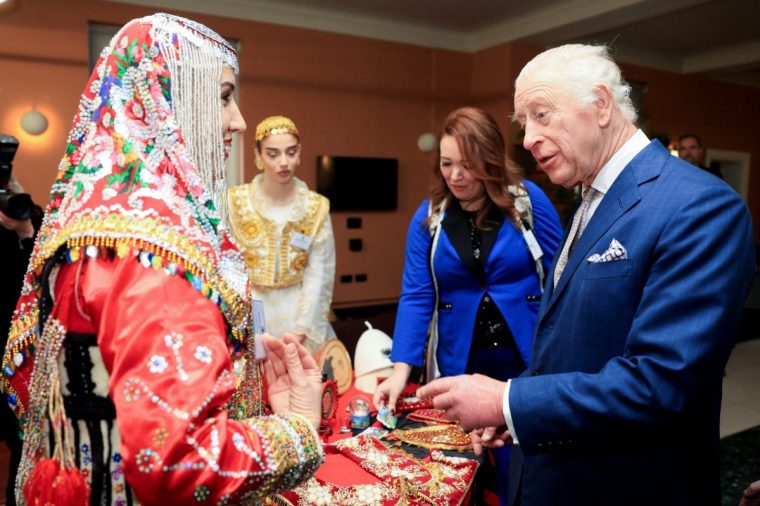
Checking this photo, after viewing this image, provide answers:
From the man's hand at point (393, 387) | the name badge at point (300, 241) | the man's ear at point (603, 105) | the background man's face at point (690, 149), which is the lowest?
the man's hand at point (393, 387)

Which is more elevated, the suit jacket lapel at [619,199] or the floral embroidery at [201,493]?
the suit jacket lapel at [619,199]

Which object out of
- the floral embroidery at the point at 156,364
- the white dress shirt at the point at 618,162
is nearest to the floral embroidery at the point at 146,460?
the floral embroidery at the point at 156,364

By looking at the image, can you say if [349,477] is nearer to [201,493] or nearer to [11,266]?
[201,493]

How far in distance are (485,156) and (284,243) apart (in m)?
1.45

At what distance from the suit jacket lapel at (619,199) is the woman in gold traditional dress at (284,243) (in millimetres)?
2124

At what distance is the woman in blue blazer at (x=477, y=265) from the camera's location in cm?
209

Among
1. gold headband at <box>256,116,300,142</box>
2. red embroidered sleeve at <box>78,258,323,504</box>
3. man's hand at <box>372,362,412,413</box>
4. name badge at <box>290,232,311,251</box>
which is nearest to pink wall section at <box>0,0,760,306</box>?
gold headband at <box>256,116,300,142</box>

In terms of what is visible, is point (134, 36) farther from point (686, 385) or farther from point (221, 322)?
point (686, 385)

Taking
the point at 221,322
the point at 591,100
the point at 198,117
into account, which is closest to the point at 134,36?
the point at 198,117

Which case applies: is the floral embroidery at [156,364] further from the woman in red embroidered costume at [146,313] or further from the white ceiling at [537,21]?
the white ceiling at [537,21]

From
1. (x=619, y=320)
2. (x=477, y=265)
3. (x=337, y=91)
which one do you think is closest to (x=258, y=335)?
(x=619, y=320)

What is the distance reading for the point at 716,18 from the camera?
6293 mm

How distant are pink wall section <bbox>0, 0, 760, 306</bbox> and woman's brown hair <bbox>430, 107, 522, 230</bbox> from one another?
392 centimetres

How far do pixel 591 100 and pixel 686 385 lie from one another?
62 cm
